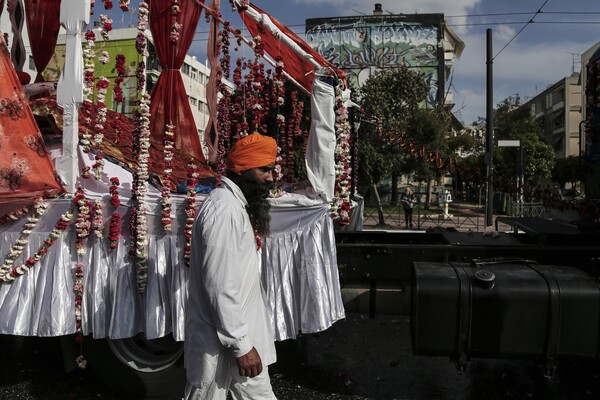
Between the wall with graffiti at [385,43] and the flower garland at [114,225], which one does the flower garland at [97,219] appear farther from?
the wall with graffiti at [385,43]

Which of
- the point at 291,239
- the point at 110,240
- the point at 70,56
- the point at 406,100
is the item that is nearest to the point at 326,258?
the point at 291,239

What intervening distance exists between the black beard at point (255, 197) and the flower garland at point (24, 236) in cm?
175

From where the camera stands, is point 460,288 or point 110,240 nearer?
point 460,288

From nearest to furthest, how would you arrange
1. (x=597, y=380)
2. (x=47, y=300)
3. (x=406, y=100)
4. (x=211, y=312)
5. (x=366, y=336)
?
1. (x=211, y=312)
2. (x=47, y=300)
3. (x=597, y=380)
4. (x=366, y=336)
5. (x=406, y=100)

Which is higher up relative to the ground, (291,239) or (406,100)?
(406,100)

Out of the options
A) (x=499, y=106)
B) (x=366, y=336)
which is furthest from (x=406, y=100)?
(x=499, y=106)

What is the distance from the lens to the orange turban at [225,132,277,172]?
2.53 meters

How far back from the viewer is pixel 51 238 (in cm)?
350

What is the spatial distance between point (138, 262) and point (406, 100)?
69.5 feet

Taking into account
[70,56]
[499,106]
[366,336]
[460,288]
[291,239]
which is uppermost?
[499,106]

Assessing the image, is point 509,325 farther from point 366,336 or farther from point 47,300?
point 47,300

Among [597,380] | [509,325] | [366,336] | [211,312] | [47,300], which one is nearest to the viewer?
[211,312]

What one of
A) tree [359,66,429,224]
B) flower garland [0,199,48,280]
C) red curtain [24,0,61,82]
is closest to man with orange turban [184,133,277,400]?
flower garland [0,199,48,280]

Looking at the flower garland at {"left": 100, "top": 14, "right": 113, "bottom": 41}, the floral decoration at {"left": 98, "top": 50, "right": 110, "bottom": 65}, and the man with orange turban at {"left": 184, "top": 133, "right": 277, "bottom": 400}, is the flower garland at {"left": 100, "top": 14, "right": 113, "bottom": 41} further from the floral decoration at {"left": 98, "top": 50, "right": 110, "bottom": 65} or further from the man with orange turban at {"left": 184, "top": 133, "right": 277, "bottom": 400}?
the man with orange turban at {"left": 184, "top": 133, "right": 277, "bottom": 400}
